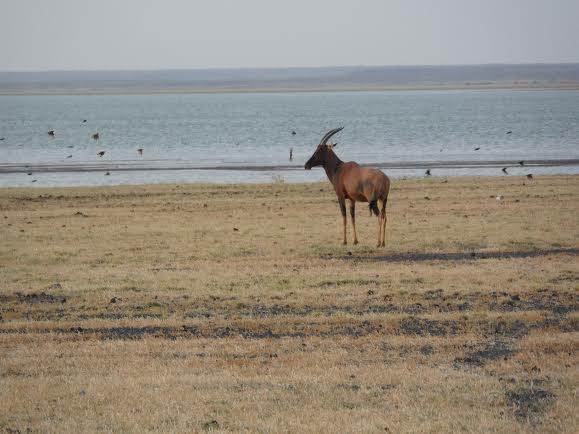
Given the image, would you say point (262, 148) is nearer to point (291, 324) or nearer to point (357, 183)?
point (357, 183)

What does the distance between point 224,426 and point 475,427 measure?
237 cm

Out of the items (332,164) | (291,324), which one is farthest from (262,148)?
(291,324)

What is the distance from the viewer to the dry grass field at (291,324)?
9.22m

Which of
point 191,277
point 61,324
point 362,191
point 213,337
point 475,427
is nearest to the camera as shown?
point 475,427

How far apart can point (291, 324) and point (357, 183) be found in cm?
829

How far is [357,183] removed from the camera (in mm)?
21109

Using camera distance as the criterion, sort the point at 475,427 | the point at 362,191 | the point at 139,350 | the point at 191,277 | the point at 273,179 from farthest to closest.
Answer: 1. the point at 273,179
2. the point at 362,191
3. the point at 191,277
4. the point at 139,350
5. the point at 475,427

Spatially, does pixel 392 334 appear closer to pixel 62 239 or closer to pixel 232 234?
pixel 232 234

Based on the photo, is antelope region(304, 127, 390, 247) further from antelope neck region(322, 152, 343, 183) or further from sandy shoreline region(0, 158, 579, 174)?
sandy shoreline region(0, 158, 579, 174)

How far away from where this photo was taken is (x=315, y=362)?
11070 mm

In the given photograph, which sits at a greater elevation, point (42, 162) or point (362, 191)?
point (362, 191)

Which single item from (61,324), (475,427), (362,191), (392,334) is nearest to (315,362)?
(392,334)

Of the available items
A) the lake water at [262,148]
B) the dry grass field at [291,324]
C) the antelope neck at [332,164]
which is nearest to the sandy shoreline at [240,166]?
the lake water at [262,148]

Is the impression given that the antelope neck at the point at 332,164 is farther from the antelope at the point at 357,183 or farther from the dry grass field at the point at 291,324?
the dry grass field at the point at 291,324
